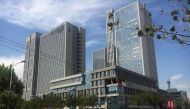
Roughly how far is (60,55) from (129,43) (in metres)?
46.8

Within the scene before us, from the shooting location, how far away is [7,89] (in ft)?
171

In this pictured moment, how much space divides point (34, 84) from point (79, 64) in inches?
1838

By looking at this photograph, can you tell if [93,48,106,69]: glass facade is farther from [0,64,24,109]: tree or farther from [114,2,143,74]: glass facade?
[0,64,24,109]: tree

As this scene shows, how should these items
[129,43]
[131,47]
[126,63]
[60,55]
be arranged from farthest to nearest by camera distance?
1. [126,63]
2. [131,47]
3. [129,43]
4. [60,55]

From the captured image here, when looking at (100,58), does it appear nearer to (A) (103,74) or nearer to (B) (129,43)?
(B) (129,43)

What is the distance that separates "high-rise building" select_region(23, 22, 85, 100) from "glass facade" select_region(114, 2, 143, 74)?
84.8 ft

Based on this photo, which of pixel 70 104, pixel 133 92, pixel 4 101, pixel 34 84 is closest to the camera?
pixel 4 101

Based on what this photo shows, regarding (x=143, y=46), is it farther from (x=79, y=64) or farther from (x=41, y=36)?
(x=41, y=36)

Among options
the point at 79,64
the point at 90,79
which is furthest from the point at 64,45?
the point at 90,79

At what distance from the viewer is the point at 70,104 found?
7925 cm

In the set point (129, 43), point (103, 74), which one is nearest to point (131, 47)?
point (129, 43)

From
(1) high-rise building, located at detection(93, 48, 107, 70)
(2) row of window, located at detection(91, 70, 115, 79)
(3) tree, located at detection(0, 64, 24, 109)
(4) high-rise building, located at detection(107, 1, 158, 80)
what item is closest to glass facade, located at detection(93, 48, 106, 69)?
(1) high-rise building, located at detection(93, 48, 107, 70)

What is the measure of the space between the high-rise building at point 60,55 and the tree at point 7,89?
3963 inches

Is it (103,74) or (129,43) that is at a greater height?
(129,43)
